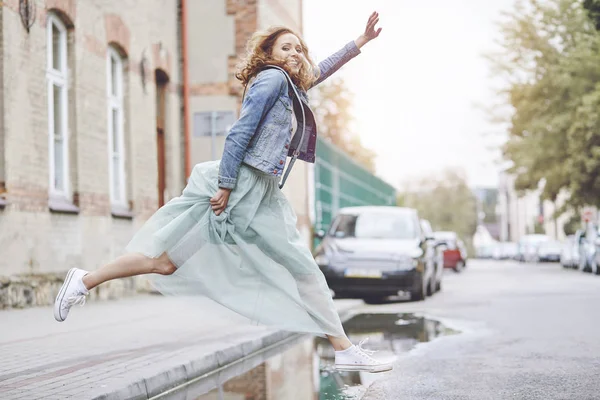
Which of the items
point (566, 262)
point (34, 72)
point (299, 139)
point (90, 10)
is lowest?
point (566, 262)

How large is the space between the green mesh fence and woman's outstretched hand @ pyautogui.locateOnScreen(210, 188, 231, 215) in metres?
16.8

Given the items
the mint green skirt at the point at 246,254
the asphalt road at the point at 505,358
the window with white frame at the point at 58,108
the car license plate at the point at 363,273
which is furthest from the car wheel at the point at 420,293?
the mint green skirt at the point at 246,254

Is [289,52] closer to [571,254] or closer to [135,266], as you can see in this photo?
[135,266]

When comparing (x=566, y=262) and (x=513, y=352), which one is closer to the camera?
(x=513, y=352)

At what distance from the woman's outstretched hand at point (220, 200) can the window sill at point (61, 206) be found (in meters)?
8.11

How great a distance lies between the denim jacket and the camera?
567cm

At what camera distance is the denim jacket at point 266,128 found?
567cm

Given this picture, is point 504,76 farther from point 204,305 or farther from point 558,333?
point 204,305

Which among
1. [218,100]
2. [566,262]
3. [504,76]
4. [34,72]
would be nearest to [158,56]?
[218,100]

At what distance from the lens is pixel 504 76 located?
3706cm

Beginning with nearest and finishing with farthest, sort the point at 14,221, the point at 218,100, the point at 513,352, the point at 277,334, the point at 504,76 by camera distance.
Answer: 1. the point at 513,352
2. the point at 277,334
3. the point at 14,221
4. the point at 218,100
5. the point at 504,76

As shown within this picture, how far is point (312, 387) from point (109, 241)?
380 inches

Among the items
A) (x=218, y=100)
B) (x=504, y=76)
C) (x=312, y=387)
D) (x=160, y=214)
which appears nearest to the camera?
(x=160, y=214)

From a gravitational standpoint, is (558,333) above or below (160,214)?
below
